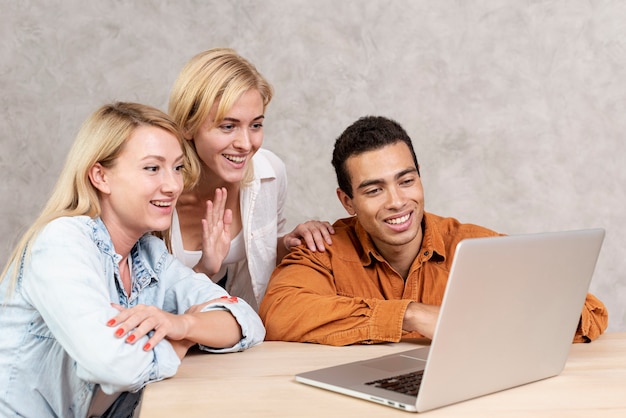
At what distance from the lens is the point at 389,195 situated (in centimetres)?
212

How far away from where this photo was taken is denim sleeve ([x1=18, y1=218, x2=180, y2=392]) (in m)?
1.44

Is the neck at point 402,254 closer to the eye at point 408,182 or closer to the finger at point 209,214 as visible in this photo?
the eye at point 408,182

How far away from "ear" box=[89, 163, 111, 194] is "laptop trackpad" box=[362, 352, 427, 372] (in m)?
0.68

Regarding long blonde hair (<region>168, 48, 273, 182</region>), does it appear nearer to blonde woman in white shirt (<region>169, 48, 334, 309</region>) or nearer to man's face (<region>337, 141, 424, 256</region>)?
blonde woman in white shirt (<region>169, 48, 334, 309</region>)

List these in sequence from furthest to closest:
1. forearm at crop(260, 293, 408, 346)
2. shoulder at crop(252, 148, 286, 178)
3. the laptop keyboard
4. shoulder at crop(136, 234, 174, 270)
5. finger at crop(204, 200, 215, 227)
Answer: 1. shoulder at crop(252, 148, 286, 178)
2. finger at crop(204, 200, 215, 227)
3. shoulder at crop(136, 234, 174, 270)
4. forearm at crop(260, 293, 408, 346)
5. the laptop keyboard

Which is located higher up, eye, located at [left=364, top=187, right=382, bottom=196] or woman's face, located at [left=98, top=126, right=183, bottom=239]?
eye, located at [left=364, top=187, right=382, bottom=196]

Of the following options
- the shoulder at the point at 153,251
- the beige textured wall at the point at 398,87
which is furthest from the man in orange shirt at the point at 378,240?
the beige textured wall at the point at 398,87

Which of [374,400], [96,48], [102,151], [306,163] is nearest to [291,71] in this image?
[306,163]

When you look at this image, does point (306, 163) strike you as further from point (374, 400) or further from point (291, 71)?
point (374, 400)

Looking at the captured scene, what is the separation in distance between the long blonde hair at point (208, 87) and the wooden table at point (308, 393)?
0.78m

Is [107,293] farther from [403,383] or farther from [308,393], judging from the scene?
[403,383]

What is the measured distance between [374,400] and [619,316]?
288 centimetres

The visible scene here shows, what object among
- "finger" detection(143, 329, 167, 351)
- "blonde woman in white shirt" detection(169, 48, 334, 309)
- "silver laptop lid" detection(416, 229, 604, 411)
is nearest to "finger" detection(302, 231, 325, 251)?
"blonde woman in white shirt" detection(169, 48, 334, 309)

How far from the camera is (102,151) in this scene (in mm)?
1778
